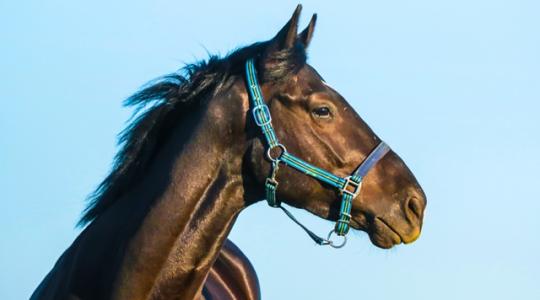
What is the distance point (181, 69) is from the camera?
760cm

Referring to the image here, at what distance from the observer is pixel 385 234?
22.9 feet

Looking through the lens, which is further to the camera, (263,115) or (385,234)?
(263,115)

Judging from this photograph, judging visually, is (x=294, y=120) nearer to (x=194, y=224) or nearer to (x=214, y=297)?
(x=194, y=224)

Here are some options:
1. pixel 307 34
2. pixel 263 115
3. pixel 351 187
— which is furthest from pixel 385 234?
pixel 307 34

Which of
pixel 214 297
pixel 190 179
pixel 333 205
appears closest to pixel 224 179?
pixel 190 179

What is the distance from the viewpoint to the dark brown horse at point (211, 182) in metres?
6.88

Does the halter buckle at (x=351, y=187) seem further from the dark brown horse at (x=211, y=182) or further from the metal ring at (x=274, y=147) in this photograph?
the metal ring at (x=274, y=147)

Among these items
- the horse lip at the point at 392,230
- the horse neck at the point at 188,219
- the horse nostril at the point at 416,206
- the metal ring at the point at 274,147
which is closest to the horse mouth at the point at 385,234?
the horse lip at the point at 392,230

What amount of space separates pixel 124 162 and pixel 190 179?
1.91 feet

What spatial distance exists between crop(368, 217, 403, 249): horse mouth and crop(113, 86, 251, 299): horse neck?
0.88m

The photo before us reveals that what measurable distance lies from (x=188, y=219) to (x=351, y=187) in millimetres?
1046

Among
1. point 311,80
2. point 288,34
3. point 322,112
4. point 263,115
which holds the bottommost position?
point 263,115

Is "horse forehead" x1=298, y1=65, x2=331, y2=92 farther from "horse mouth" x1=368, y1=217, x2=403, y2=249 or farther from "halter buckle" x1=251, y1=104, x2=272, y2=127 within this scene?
"horse mouth" x1=368, y1=217, x2=403, y2=249

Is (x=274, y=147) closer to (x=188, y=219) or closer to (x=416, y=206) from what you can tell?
(x=188, y=219)
